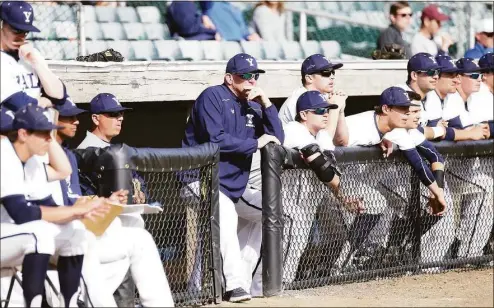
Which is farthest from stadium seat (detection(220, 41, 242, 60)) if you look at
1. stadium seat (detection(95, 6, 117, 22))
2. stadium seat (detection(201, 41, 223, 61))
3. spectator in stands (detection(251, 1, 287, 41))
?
stadium seat (detection(95, 6, 117, 22))

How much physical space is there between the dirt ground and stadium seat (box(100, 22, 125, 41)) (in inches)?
157

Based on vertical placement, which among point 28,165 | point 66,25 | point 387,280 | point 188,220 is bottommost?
point 387,280

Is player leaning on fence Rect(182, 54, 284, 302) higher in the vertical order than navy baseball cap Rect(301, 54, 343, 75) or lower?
lower

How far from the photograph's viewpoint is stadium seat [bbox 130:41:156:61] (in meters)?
10.8

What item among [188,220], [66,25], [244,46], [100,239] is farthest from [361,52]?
[100,239]

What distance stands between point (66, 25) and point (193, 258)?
138 inches

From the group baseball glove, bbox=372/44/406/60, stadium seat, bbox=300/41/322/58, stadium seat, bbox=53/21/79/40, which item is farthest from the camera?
stadium seat, bbox=300/41/322/58

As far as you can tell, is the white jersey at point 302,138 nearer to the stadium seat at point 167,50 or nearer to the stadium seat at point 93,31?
the stadium seat at point 167,50

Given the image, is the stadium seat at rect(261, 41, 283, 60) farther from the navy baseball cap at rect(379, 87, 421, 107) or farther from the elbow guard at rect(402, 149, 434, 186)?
the elbow guard at rect(402, 149, 434, 186)

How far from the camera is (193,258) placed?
286 inches

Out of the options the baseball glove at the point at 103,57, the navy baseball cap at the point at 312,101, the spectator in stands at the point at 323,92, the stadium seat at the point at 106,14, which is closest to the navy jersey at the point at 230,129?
the navy baseball cap at the point at 312,101

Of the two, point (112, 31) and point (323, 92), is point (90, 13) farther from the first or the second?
point (323, 92)

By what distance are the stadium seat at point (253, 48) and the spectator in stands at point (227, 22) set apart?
0.39m

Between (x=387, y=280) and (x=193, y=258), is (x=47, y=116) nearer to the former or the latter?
(x=193, y=258)
